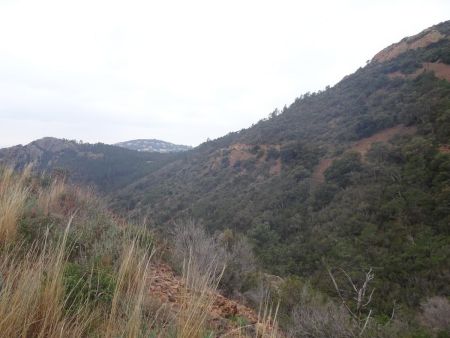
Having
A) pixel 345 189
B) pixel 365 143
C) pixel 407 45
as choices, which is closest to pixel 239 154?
pixel 365 143

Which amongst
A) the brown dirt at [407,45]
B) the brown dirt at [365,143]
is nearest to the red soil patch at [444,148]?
the brown dirt at [365,143]

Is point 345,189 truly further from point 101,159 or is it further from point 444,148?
point 101,159

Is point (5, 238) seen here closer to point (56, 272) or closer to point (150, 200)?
point (56, 272)

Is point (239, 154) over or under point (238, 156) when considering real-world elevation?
over

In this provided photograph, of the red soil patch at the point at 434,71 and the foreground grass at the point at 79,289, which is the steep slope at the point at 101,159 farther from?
the foreground grass at the point at 79,289

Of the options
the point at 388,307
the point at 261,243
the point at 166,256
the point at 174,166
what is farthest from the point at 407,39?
the point at 166,256

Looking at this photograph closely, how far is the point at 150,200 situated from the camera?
1340 inches

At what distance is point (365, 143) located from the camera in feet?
87.5

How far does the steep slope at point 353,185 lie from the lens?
1436 cm

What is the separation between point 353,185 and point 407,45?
2760cm

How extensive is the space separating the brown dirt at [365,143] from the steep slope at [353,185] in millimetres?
114

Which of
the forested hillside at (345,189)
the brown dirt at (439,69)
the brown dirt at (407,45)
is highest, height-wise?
the brown dirt at (407,45)

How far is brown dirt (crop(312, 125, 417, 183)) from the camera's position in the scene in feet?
80.3

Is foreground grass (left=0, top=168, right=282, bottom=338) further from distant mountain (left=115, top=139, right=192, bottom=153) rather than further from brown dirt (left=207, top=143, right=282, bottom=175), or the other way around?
distant mountain (left=115, top=139, right=192, bottom=153)
